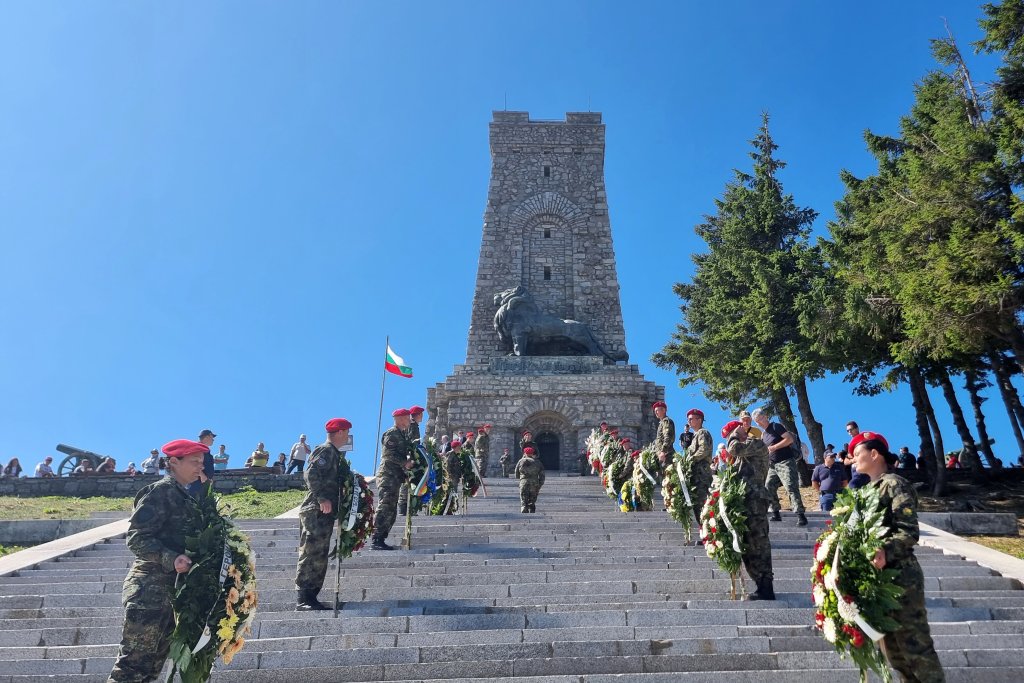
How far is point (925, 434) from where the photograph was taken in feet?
58.2

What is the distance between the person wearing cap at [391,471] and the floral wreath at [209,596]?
372 centimetres

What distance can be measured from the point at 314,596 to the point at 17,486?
54.6ft

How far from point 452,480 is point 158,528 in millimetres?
7482

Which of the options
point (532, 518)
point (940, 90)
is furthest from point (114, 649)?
point (940, 90)

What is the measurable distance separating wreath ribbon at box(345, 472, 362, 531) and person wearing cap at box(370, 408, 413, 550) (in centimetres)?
162

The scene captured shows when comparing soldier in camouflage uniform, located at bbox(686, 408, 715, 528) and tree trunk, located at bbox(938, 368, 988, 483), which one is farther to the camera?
tree trunk, located at bbox(938, 368, 988, 483)

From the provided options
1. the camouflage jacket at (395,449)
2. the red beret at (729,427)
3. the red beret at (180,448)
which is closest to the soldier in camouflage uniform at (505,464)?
the camouflage jacket at (395,449)

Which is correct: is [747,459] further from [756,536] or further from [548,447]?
[548,447]

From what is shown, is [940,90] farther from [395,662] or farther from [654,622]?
[395,662]

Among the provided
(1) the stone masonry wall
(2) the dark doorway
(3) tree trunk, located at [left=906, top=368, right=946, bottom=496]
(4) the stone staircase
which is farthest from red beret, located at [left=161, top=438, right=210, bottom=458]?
(2) the dark doorway

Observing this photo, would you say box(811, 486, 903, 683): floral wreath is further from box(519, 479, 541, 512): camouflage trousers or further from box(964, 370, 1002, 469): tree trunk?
box(964, 370, 1002, 469): tree trunk

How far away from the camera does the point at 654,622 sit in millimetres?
5973

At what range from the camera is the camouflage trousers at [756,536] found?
627cm

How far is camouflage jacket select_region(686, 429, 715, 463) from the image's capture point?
8.34 m
